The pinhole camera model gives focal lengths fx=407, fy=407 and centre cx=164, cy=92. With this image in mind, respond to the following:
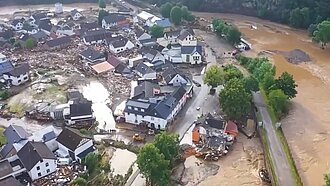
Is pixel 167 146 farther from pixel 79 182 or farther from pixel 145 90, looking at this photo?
pixel 145 90

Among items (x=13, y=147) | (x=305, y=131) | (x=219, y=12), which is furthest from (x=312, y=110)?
(x=219, y=12)

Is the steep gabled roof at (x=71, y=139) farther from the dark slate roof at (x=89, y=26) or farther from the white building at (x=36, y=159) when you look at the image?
the dark slate roof at (x=89, y=26)

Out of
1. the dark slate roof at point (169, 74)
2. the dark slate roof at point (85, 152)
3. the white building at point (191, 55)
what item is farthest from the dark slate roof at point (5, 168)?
the white building at point (191, 55)

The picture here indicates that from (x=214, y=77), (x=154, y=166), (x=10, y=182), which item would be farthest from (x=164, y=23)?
(x=10, y=182)

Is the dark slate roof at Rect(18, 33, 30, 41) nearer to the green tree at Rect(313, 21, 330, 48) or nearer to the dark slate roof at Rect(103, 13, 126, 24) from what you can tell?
the dark slate roof at Rect(103, 13, 126, 24)

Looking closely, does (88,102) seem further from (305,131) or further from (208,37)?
(208,37)

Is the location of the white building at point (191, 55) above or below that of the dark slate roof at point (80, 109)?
above

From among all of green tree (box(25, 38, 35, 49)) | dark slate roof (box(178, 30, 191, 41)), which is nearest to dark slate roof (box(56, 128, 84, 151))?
green tree (box(25, 38, 35, 49))
